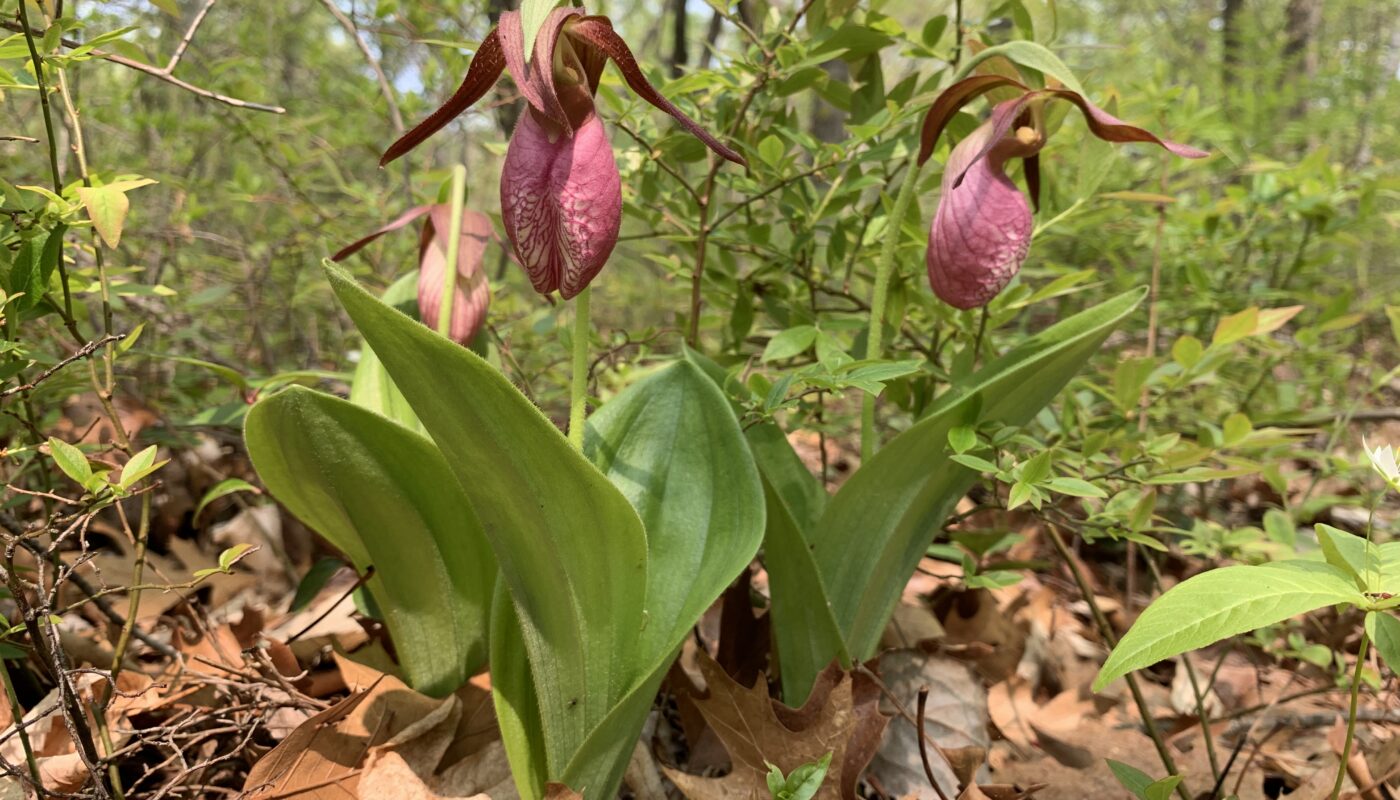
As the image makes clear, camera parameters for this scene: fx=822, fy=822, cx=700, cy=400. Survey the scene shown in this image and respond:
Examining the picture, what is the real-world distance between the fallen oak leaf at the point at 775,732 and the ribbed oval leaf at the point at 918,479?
15 cm

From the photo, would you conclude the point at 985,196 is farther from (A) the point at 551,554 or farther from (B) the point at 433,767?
(B) the point at 433,767

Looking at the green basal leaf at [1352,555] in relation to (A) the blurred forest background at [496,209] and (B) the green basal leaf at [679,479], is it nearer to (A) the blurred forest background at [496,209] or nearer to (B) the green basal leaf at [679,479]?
(B) the green basal leaf at [679,479]

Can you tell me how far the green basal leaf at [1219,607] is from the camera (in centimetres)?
70

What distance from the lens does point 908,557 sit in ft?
4.19

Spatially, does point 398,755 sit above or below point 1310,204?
below

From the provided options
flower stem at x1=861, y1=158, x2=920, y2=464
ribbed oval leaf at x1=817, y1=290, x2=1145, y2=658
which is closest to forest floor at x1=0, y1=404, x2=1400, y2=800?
ribbed oval leaf at x1=817, y1=290, x2=1145, y2=658

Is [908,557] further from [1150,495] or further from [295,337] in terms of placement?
[295,337]

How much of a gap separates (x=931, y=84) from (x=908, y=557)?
0.80m

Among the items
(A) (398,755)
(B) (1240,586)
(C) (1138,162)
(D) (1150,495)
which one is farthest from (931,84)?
(C) (1138,162)

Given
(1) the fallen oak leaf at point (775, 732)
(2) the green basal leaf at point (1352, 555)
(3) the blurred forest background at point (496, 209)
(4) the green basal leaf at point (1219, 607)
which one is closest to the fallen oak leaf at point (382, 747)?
(1) the fallen oak leaf at point (775, 732)

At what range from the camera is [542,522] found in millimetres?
875

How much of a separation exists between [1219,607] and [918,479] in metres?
0.45

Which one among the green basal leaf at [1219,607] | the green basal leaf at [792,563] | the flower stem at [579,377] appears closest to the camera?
the green basal leaf at [1219,607]

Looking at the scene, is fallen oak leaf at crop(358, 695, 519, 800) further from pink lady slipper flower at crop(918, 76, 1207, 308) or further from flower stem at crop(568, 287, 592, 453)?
pink lady slipper flower at crop(918, 76, 1207, 308)
